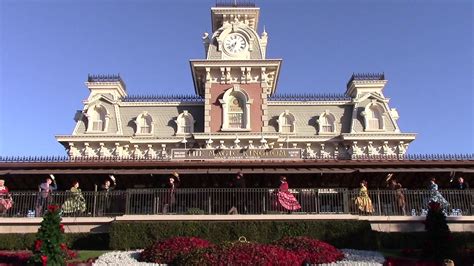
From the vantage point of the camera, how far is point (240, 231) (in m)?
18.8

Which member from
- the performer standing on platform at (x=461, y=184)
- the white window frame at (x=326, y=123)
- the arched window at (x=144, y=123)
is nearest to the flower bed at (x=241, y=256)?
the performer standing on platform at (x=461, y=184)

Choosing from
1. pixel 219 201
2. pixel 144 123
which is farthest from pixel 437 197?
pixel 144 123

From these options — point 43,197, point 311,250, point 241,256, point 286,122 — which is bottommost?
point 241,256

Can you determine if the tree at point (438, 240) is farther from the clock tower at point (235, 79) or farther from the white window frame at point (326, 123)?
the white window frame at point (326, 123)

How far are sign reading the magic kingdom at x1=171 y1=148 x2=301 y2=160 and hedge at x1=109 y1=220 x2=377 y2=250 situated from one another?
22.0 feet

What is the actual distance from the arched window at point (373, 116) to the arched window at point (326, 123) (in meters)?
2.24

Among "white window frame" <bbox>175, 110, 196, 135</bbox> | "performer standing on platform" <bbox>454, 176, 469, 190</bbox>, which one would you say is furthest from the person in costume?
"white window frame" <bbox>175, 110, 196, 135</bbox>

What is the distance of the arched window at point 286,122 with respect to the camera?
119 feet

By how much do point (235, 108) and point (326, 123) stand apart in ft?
22.0

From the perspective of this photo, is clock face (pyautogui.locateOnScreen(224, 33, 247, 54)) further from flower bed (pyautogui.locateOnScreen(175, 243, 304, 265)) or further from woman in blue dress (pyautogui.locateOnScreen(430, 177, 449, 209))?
flower bed (pyautogui.locateOnScreen(175, 243, 304, 265))

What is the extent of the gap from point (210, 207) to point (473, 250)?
9857 mm

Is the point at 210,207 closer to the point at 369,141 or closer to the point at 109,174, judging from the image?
the point at 109,174

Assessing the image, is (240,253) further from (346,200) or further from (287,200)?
(346,200)

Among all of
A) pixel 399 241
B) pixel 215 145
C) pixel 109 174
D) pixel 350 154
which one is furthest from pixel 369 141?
pixel 109 174
